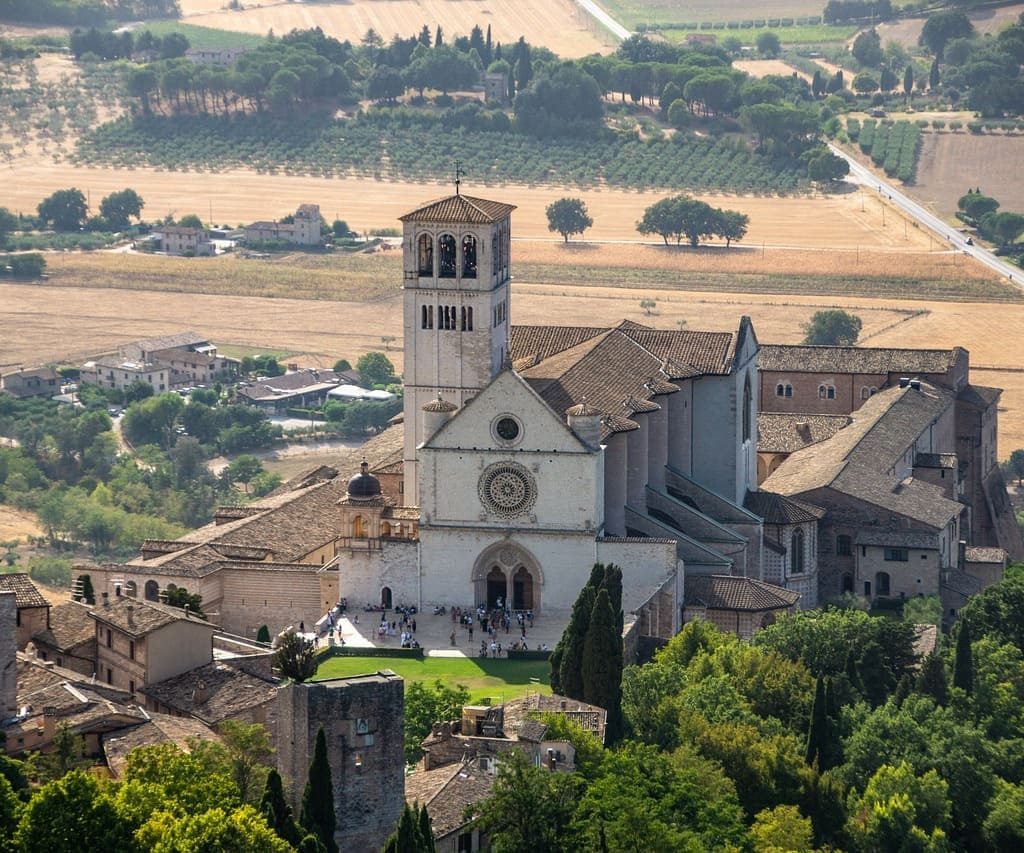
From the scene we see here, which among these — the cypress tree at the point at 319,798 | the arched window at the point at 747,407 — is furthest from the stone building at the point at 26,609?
the arched window at the point at 747,407

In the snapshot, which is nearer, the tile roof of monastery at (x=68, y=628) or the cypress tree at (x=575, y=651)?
the tile roof of monastery at (x=68, y=628)

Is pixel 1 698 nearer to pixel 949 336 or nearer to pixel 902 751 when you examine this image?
pixel 902 751

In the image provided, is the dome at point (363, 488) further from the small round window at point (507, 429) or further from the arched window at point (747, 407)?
the arched window at point (747, 407)

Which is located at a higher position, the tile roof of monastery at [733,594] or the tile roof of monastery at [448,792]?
the tile roof of monastery at [448,792]

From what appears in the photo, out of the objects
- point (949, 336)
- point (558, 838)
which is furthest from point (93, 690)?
point (949, 336)

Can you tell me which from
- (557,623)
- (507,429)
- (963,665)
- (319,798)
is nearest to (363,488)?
(507,429)

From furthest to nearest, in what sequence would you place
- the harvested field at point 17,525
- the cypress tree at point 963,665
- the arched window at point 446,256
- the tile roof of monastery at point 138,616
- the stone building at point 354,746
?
the harvested field at point 17,525, the arched window at point 446,256, the cypress tree at point 963,665, the tile roof of monastery at point 138,616, the stone building at point 354,746
